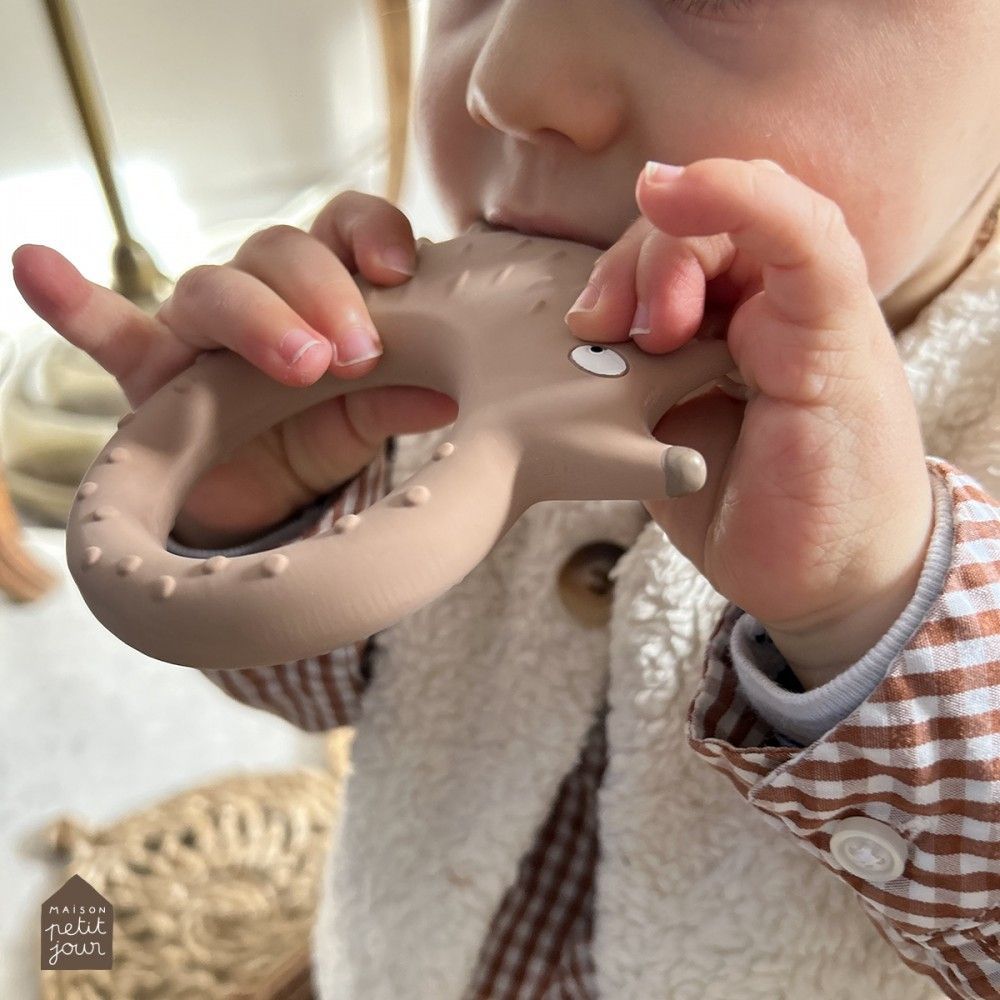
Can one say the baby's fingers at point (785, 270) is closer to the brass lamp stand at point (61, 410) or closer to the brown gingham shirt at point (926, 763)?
the brown gingham shirt at point (926, 763)

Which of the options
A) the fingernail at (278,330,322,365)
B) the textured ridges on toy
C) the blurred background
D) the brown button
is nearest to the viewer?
the textured ridges on toy

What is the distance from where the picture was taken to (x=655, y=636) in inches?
19.6

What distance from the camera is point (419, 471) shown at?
1.01ft

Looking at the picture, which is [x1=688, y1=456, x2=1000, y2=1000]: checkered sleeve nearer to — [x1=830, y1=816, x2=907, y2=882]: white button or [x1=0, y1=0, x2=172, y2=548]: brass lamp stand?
[x1=830, y1=816, x2=907, y2=882]: white button

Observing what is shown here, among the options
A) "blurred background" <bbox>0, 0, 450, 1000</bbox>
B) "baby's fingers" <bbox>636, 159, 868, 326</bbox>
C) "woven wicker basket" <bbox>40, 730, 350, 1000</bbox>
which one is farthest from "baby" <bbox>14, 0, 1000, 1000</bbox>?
"blurred background" <bbox>0, 0, 450, 1000</bbox>

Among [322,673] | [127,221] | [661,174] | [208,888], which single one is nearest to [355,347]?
[661,174]

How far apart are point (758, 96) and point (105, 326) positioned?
262 millimetres

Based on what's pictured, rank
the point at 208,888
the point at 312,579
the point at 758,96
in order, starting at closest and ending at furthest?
the point at 312,579, the point at 758,96, the point at 208,888

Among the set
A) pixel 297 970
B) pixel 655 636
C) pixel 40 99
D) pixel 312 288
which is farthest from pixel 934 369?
pixel 40 99

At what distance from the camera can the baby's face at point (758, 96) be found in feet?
1.22

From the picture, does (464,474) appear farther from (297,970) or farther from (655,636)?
(297,970)

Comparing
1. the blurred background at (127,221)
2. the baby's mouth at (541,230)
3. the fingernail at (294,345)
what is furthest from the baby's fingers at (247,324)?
the blurred background at (127,221)

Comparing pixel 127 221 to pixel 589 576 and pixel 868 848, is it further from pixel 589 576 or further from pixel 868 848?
pixel 868 848

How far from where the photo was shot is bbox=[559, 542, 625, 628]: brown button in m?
0.54
